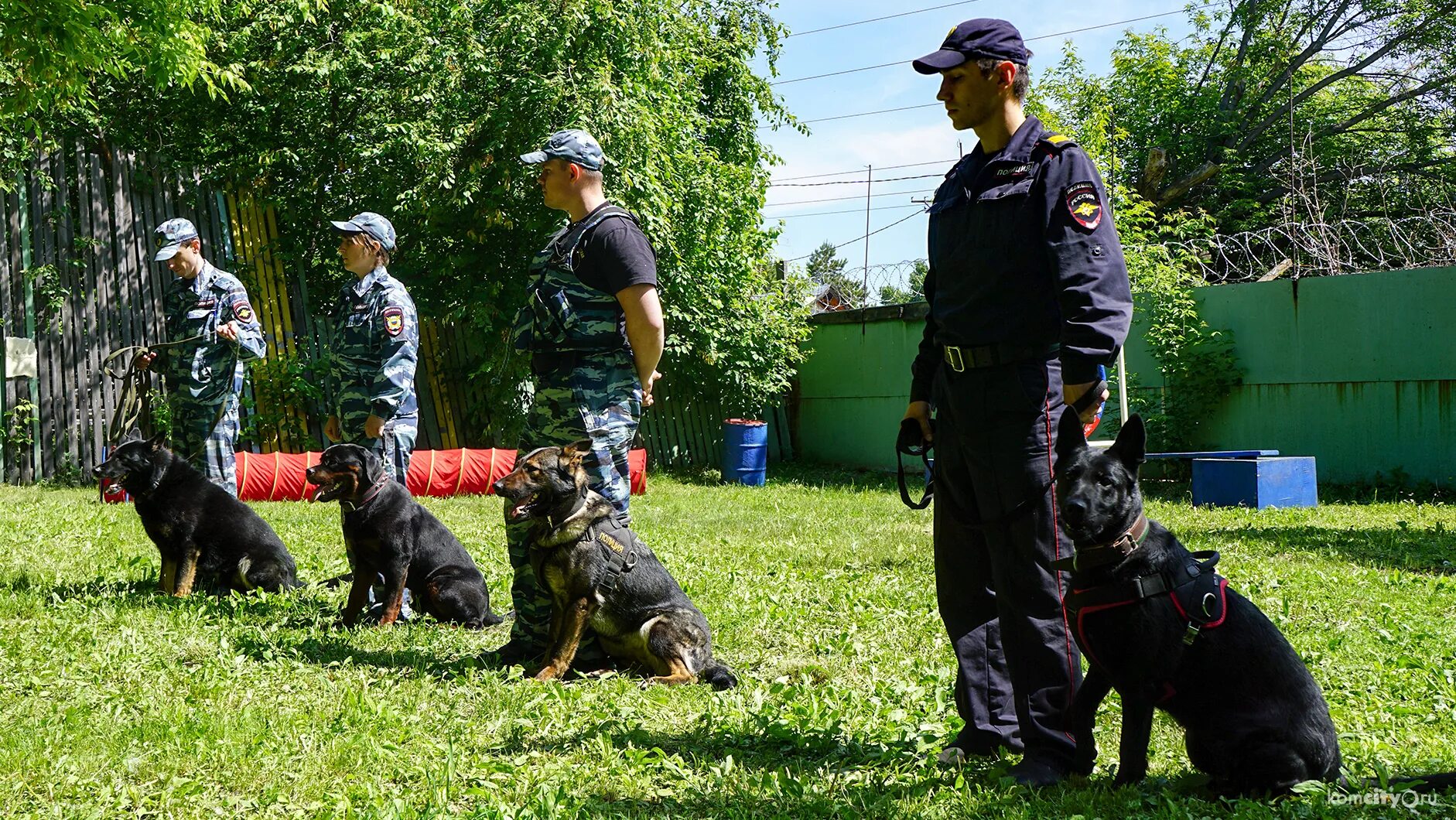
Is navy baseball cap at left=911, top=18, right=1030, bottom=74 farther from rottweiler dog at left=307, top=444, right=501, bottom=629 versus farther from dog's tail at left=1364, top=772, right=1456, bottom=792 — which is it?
rottweiler dog at left=307, top=444, right=501, bottom=629

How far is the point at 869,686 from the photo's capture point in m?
4.20

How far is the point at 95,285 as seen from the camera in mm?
10594

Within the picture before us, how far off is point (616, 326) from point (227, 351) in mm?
3303

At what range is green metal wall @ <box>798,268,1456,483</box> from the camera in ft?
33.0

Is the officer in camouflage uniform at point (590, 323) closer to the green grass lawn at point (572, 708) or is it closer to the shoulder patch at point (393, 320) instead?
the green grass lawn at point (572, 708)

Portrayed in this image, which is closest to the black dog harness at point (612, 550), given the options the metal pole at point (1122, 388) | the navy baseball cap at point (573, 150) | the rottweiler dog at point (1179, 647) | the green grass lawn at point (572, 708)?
the green grass lawn at point (572, 708)

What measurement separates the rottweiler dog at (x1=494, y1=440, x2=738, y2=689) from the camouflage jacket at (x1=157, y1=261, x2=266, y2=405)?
119 inches

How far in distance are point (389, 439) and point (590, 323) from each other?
169cm

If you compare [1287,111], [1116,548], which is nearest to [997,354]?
[1116,548]

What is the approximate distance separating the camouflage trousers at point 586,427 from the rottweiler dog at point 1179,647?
6.61ft

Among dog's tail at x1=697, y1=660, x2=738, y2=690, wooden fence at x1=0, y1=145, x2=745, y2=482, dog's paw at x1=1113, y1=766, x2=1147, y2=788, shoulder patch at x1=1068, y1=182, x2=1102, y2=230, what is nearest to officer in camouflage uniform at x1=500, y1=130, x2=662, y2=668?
dog's tail at x1=697, y1=660, x2=738, y2=690

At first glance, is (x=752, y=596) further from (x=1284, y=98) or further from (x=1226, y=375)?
(x=1284, y=98)

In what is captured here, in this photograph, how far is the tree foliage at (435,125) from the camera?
36.7 feet

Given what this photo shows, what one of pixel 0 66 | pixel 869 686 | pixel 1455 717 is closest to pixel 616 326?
pixel 869 686
